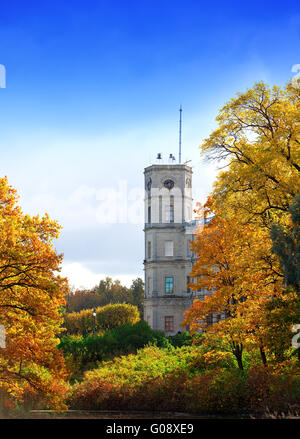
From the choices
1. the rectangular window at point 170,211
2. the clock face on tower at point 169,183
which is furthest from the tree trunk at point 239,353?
the clock face on tower at point 169,183

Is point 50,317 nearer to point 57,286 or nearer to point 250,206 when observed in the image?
point 57,286

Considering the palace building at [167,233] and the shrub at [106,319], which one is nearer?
the shrub at [106,319]

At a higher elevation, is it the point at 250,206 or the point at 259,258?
the point at 250,206

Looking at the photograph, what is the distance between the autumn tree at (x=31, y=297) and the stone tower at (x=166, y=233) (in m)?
48.6

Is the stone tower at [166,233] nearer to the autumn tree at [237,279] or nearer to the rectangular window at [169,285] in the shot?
the rectangular window at [169,285]

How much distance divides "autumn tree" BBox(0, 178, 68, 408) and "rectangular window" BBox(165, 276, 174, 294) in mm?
48671

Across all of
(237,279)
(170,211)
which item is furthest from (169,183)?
(237,279)

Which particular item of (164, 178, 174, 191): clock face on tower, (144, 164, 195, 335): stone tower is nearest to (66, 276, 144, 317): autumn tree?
(144, 164, 195, 335): stone tower

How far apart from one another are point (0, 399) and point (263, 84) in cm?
1728

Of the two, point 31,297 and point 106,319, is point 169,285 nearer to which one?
point 106,319

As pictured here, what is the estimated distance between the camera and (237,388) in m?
26.2

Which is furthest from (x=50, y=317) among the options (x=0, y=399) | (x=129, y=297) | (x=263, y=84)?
(x=129, y=297)

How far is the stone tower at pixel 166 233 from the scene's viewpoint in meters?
69.9

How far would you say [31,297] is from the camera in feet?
66.4
